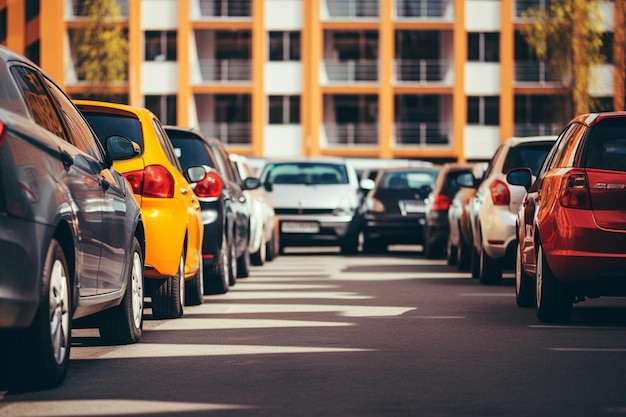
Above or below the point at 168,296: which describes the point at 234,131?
above

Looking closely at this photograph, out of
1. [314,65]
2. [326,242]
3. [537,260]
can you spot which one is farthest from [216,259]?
[314,65]

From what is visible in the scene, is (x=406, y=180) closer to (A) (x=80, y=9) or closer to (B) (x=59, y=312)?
(B) (x=59, y=312)

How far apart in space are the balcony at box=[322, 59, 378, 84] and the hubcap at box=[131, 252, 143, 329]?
60179mm

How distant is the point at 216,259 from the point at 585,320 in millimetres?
4376

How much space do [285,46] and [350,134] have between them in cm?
484

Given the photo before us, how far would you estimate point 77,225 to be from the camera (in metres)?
8.86

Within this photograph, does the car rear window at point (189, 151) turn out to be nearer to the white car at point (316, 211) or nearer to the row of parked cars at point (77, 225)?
the row of parked cars at point (77, 225)

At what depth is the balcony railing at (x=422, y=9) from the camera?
72.1 meters

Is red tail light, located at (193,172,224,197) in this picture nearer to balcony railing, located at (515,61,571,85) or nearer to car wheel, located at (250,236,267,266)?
car wheel, located at (250,236,267,266)

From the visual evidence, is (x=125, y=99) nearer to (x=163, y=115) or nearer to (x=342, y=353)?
(x=163, y=115)

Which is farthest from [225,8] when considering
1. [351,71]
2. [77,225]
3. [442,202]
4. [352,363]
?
[77,225]

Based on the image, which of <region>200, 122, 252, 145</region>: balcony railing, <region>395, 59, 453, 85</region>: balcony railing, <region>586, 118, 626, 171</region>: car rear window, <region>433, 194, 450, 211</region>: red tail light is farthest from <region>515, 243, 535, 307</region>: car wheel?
<region>200, 122, 252, 145</region>: balcony railing

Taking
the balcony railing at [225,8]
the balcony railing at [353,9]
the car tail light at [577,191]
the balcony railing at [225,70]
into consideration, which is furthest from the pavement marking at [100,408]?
the balcony railing at [225,8]

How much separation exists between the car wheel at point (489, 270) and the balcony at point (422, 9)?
53.9m
